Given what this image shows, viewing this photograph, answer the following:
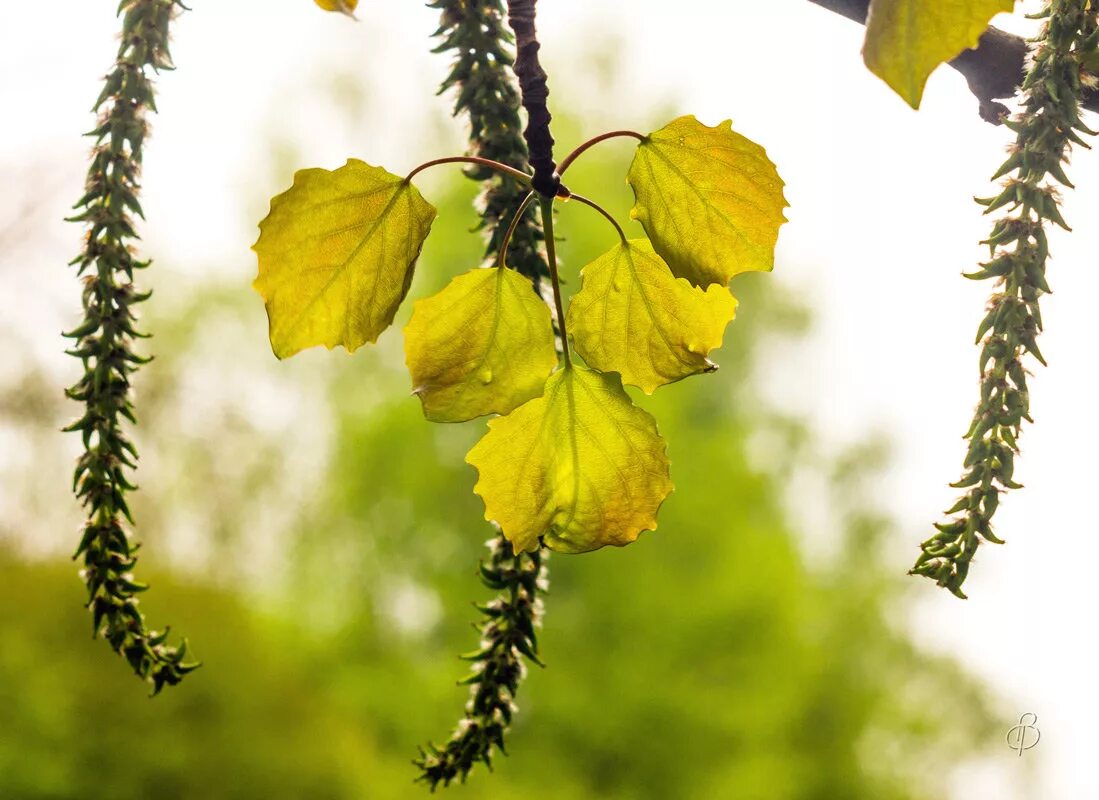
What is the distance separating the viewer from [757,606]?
2498mm

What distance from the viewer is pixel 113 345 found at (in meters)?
0.22

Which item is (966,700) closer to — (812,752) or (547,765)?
(812,752)

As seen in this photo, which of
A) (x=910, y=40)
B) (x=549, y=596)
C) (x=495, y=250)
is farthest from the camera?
(x=549, y=596)

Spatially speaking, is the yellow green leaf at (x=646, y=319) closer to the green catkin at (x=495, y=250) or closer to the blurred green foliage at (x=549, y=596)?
the green catkin at (x=495, y=250)

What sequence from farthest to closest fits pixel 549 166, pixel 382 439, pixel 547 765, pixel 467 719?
pixel 382 439, pixel 547 765, pixel 467 719, pixel 549 166

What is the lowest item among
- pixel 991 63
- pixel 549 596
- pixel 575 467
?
pixel 575 467

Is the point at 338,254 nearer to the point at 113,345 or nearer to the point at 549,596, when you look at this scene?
the point at 113,345

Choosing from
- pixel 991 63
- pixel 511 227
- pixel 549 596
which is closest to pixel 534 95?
pixel 511 227

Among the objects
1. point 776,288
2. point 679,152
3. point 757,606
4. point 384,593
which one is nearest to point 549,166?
point 679,152

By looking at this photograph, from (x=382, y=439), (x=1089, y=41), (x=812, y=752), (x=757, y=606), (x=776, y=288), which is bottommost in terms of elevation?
(x=1089, y=41)

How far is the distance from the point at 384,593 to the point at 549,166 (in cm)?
281

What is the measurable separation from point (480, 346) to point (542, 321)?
13 millimetres

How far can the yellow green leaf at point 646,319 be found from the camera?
17 cm

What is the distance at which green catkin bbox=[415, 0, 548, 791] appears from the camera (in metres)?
0.22
